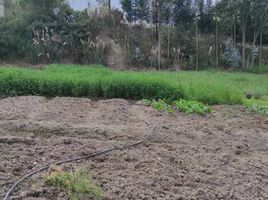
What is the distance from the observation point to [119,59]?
14617 millimetres

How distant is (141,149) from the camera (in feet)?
15.5

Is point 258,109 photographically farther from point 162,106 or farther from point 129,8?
point 129,8

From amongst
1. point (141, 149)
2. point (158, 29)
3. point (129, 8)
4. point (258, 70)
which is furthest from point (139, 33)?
point (141, 149)

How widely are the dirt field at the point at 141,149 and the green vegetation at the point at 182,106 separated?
18 cm

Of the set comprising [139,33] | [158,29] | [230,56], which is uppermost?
[158,29]

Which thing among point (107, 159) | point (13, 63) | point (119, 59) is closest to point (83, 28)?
point (119, 59)

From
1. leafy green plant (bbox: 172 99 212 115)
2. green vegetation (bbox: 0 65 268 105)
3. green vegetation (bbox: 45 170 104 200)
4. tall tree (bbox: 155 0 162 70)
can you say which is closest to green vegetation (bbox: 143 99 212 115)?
leafy green plant (bbox: 172 99 212 115)

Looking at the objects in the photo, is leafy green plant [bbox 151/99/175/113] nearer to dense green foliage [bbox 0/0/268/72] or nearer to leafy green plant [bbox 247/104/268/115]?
leafy green plant [bbox 247/104/268/115]

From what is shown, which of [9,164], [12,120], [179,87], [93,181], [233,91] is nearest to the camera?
[93,181]

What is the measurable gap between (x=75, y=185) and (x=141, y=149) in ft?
4.36

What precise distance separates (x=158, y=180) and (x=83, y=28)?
11.7 m

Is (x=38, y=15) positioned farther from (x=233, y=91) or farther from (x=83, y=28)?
(x=233, y=91)

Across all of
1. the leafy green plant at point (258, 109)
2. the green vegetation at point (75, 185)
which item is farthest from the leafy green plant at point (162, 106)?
the green vegetation at point (75, 185)

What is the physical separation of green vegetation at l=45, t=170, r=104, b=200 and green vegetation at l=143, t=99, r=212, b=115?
11.0 ft
